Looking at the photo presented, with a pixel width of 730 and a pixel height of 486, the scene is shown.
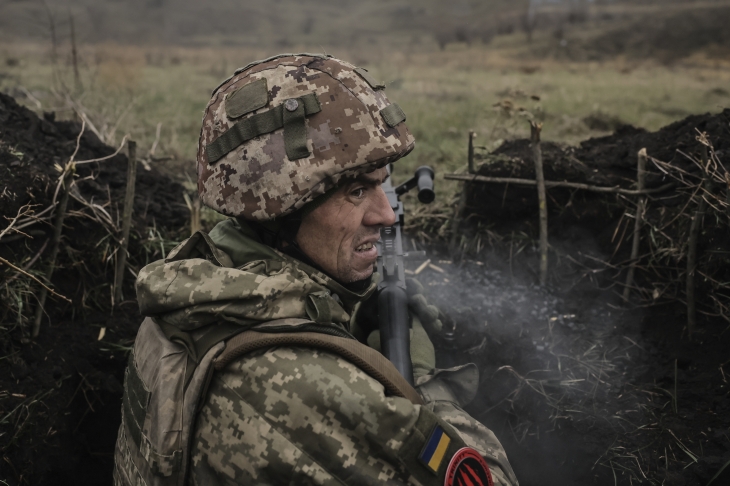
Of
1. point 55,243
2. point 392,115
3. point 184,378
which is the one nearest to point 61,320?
point 55,243

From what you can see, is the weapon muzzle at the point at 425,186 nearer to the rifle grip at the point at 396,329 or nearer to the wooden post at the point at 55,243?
the rifle grip at the point at 396,329

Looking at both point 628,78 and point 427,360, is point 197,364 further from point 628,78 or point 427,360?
point 628,78

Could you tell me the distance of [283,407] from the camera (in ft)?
6.47

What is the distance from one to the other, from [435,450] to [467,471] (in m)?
0.19

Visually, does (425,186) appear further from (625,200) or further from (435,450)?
(435,450)

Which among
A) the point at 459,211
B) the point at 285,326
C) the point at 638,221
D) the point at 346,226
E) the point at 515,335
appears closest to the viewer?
the point at 285,326

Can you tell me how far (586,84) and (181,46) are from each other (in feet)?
28.7

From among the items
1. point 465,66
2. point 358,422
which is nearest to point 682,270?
point 358,422

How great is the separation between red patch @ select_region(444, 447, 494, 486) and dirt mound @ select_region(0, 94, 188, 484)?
8.25ft

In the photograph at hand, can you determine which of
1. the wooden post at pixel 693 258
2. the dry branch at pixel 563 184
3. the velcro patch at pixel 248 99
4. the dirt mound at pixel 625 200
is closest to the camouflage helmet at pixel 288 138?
the velcro patch at pixel 248 99

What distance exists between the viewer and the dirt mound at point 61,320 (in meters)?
3.39

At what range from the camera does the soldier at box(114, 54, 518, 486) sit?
1.97 metres

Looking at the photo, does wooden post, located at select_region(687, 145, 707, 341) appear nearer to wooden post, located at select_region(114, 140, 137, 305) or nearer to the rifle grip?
the rifle grip

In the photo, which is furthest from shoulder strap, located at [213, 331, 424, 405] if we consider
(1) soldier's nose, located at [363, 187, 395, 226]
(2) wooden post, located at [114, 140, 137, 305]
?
(2) wooden post, located at [114, 140, 137, 305]
